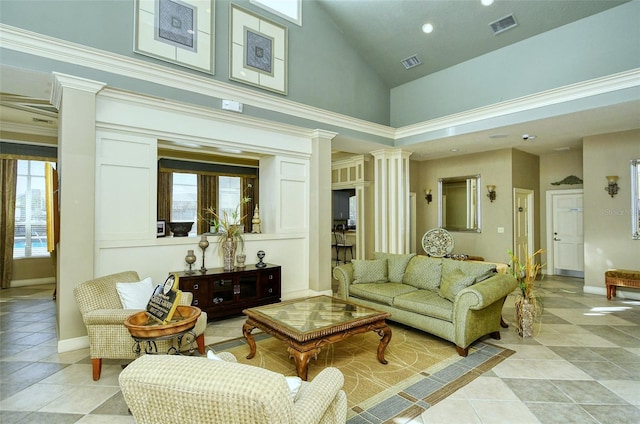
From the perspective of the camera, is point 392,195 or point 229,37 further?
point 392,195

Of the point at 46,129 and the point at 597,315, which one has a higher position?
the point at 46,129

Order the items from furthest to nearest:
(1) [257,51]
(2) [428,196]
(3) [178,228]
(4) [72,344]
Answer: (2) [428,196] < (1) [257,51] < (3) [178,228] < (4) [72,344]

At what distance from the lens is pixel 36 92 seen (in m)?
3.74

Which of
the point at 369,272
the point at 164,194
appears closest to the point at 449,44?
the point at 369,272

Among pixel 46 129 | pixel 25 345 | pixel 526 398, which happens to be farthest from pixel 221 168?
pixel 526 398

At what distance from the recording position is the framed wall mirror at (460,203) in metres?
7.25

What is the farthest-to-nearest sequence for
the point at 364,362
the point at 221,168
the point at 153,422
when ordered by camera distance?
the point at 221,168, the point at 364,362, the point at 153,422

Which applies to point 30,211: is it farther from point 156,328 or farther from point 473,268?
point 473,268

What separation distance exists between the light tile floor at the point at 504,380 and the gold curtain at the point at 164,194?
12.7ft

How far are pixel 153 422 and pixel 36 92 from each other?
4.30 m

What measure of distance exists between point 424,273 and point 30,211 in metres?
7.47

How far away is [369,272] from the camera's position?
4.48m

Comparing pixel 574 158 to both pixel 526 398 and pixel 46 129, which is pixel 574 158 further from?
pixel 46 129

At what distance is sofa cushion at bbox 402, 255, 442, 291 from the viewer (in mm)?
4031
